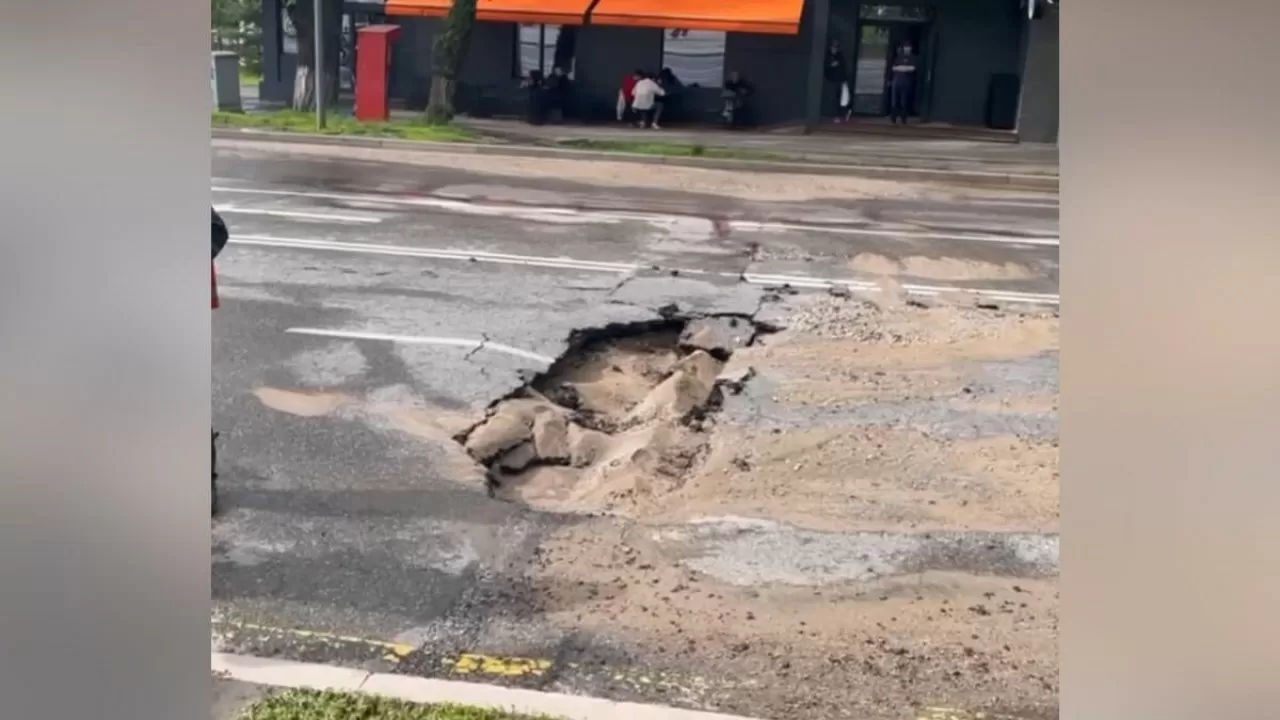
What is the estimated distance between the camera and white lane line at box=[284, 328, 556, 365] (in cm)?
892

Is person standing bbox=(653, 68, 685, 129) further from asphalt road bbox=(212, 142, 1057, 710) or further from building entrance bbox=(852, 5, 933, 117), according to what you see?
asphalt road bbox=(212, 142, 1057, 710)

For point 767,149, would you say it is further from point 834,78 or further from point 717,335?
point 717,335

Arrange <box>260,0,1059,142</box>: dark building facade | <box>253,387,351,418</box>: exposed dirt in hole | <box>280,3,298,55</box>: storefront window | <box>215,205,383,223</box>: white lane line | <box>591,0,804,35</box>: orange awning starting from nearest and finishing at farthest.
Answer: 1. <box>253,387,351,418</box>: exposed dirt in hole
2. <box>215,205,383,223</box>: white lane line
3. <box>591,0,804,35</box>: orange awning
4. <box>260,0,1059,142</box>: dark building facade
5. <box>280,3,298,55</box>: storefront window

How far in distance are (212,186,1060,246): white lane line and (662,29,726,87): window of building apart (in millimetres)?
8375

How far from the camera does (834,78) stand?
23203 millimetres

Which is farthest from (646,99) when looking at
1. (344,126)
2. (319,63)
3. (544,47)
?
(319,63)

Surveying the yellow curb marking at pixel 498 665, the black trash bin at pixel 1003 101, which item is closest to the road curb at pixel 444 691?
the yellow curb marking at pixel 498 665

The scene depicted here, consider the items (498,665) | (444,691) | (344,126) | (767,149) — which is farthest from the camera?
(344,126)

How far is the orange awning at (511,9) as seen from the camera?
22422 mm

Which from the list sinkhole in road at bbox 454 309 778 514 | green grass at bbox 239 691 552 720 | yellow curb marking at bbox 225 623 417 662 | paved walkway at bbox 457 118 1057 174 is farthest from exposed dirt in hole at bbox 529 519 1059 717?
paved walkway at bbox 457 118 1057 174

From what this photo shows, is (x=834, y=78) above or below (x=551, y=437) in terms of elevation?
above

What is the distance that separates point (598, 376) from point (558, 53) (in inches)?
617

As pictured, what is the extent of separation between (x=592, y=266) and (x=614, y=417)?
14.0ft
